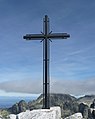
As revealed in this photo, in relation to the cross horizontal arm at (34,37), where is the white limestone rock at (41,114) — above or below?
below

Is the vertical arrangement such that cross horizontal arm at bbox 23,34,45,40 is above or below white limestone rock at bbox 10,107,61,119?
above

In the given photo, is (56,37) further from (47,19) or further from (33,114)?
(33,114)

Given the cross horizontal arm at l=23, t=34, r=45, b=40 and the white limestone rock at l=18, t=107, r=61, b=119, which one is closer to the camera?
the white limestone rock at l=18, t=107, r=61, b=119

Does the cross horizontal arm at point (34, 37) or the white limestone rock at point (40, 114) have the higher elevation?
the cross horizontal arm at point (34, 37)

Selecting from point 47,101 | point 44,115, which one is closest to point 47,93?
point 47,101

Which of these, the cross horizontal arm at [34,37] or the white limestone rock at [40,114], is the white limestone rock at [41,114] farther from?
the cross horizontal arm at [34,37]

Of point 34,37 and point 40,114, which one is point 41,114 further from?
point 34,37

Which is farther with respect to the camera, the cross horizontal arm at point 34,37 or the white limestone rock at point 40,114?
the cross horizontal arm at point 34,37

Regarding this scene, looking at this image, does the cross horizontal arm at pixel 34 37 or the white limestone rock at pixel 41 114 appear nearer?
the white limestone rock at pixel 41 114

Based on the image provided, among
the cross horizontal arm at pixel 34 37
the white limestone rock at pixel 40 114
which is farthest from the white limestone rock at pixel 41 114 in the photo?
the cross horizontal arm at pixel 34 37

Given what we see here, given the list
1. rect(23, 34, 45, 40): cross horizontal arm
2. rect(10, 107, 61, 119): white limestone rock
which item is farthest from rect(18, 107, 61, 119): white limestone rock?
rect(23, 34, 45, 40): cross horizontal arm

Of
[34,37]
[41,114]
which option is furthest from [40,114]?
[34,37]

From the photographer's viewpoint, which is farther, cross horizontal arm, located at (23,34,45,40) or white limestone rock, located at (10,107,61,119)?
cross horizontal arm, located at (23,34,45,40)

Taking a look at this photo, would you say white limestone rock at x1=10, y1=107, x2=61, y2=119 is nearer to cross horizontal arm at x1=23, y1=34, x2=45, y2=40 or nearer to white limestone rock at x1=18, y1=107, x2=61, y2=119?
white limestone rock at x1=18, y1=107, x2=61, y2=119
